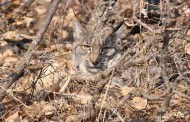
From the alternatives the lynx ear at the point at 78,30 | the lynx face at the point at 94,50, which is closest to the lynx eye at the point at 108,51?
the lynx face at the point at 94,50

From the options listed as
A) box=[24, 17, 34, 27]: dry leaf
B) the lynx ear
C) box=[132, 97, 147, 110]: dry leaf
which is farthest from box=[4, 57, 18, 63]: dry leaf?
box=[132, 97, 147, 110]: dry leaf

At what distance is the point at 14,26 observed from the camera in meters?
5.69

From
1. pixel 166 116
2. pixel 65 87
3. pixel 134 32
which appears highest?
pixel 134 32

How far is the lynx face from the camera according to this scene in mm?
4297

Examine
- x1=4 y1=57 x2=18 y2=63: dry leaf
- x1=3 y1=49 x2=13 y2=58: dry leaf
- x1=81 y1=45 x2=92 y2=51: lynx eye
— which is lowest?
x1=4 y1=57 x2=18 y2=63: dry leaf

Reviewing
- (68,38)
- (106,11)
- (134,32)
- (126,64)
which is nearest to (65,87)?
(126,64)

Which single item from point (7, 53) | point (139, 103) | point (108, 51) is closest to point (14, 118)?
Result: point (139, 103)

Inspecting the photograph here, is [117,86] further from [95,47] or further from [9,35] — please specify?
[9,35]

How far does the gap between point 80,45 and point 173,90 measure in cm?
197

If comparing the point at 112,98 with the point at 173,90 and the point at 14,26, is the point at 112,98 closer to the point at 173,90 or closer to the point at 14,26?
the point at 173,90

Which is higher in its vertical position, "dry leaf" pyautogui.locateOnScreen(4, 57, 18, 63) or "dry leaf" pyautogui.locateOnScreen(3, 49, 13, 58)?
"dry leaf" pyautogui.locateOnScreen(3, 49, 13, 58)

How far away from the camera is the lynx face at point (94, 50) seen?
14.1 feet

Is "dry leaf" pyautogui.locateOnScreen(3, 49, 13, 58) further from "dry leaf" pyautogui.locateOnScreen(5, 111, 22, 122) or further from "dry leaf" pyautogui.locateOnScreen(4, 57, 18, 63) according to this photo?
"dry leaf" pyautogui.locateOnScreen(5, 111, 22, 122)

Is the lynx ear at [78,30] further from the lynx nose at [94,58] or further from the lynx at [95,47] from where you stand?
the lynx nose at [94,58]
